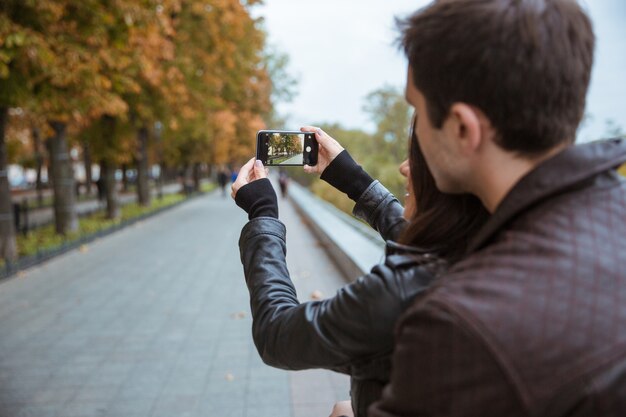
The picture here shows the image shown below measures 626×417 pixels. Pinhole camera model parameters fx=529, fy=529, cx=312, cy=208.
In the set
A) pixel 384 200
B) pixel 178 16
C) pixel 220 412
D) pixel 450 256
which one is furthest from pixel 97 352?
pixel 178 16

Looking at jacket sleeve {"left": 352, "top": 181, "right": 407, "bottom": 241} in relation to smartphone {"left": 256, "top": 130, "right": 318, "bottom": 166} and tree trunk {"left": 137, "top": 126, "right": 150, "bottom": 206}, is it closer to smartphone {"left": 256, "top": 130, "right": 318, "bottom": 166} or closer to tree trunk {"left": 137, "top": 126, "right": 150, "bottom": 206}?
smartphone {"left": 256, "top": 130, "right": 318, "bottom": 166}

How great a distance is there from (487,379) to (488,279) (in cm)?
15

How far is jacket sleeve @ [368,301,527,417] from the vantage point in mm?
810

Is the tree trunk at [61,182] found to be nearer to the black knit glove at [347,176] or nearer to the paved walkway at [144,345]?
the paved walkway at [144,345]

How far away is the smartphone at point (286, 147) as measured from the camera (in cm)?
174

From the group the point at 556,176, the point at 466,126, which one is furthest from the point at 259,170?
the point at 556,176

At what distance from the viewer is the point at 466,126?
3.02 ft

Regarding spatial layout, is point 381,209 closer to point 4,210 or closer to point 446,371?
point 446,371

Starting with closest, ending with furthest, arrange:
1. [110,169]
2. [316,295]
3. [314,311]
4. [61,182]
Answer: [314,311] → [316,295] → [61,182] → [110,169]

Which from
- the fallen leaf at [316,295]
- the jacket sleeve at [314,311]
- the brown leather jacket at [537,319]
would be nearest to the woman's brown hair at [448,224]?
the jacket sleeve at [314,311]

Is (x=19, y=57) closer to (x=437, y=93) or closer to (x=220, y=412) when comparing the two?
(x=220, y=412)

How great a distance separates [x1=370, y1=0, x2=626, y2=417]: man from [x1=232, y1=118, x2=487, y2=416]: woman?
127 mm

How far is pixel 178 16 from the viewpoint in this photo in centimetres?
1684

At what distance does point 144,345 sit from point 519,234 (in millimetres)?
5299
